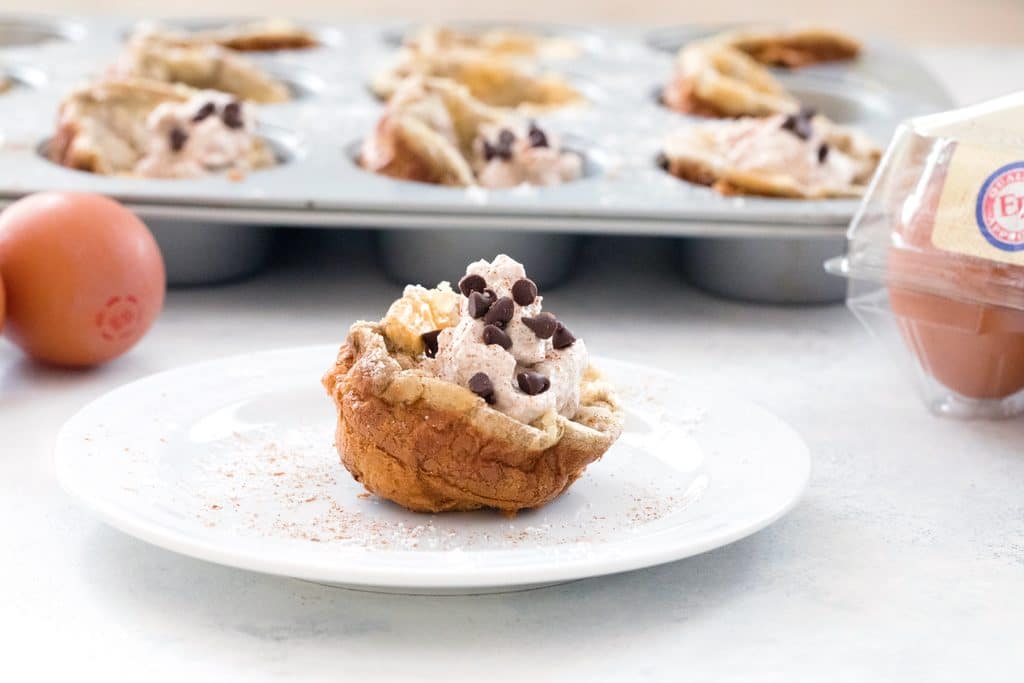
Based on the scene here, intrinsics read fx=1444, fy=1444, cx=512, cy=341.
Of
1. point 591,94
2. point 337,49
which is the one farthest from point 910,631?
point 337,49

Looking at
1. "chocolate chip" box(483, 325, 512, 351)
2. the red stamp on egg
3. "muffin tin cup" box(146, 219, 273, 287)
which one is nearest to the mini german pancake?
"chocolate chip" box(483, 325, 512, 351)

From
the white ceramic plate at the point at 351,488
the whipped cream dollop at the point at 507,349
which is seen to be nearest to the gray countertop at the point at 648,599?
the white ceramic plate at the point at 351,488

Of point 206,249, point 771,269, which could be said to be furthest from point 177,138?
point 771,269

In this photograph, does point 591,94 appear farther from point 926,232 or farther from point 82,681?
point 82,681

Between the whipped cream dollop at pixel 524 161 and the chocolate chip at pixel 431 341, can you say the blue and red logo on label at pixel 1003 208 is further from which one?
the whipped cream dollop at pixel 524 161

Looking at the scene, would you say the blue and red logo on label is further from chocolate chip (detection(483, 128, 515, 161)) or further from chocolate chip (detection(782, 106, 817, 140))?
chocolate chip (detection(483, 128, 515, 161))

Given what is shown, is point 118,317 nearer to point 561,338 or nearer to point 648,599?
point 561,338

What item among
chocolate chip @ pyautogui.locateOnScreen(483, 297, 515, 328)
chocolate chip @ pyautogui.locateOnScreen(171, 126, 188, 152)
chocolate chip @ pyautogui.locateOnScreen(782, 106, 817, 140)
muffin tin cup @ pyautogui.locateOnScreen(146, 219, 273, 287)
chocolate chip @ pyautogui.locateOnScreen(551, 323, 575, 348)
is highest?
chocolate chip @ pyautogui.locateOnScreen(483, 297, 515, 328)
